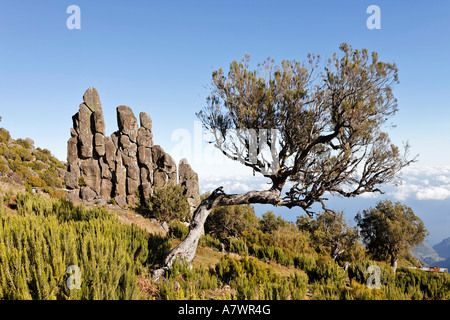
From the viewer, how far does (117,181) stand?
31.9m

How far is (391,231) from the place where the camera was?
2869 cm

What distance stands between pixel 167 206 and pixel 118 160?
40.5ft

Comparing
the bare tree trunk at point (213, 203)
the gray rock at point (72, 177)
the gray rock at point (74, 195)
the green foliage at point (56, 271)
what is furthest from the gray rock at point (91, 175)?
the green foliage at point (56, 271)

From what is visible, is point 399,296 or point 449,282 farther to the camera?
point 449,282

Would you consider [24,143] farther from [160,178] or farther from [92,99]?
[160,178]

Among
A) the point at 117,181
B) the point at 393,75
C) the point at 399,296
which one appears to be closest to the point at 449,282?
the point at 399,296

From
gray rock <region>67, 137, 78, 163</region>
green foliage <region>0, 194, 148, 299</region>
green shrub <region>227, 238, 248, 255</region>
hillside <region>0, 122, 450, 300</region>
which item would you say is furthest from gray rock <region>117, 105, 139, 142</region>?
green foliage <region>0, 194, 148, 299</region>

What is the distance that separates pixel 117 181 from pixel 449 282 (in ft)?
105

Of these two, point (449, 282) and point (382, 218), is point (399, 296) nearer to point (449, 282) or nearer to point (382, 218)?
point (449, 282)

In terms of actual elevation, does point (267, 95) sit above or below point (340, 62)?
below

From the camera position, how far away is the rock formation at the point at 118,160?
1249 inches

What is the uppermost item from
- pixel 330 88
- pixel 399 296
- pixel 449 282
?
pixel 330 88

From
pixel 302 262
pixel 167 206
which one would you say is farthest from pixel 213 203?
pixel 167 206

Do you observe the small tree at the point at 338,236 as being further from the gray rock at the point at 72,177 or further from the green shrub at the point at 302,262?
the gray rock at the point at 72,177
